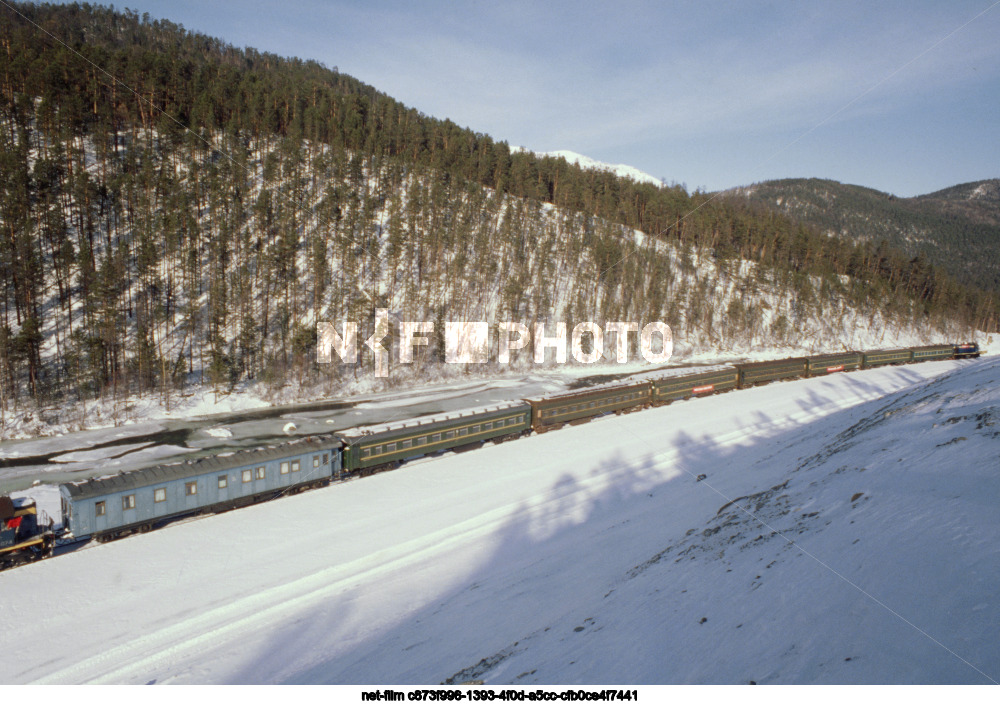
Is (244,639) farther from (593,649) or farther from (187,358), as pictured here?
(187,358)

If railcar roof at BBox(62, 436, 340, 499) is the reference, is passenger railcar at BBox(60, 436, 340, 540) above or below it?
below

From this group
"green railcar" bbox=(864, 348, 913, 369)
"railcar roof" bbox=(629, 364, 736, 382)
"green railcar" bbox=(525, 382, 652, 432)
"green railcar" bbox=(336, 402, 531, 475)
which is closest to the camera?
"green railcar" bbox=(336, 402, 531, 475)

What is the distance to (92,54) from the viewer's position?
6538 centimetres

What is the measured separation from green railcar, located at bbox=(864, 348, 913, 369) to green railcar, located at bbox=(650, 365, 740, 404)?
25.2m

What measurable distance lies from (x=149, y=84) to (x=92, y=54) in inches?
328

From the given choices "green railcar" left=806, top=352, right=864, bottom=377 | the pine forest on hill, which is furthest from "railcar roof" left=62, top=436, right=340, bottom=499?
"green railcar" left=806, top=352, right=864, bottom=377

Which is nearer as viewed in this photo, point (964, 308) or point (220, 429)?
point (220, 429)

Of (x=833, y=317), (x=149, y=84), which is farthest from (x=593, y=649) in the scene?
(x=833, y=317)

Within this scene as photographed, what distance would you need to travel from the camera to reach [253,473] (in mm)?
22156

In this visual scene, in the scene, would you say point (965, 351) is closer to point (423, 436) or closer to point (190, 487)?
point (423, 436)

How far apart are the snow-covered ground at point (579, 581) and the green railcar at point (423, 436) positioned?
1.42 meters

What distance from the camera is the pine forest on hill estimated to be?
44.2m

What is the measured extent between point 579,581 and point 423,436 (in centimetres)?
1445

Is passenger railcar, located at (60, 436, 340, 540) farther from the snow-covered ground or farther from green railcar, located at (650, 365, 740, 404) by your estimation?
green railcar, located at (650, 365, 740, 404)
